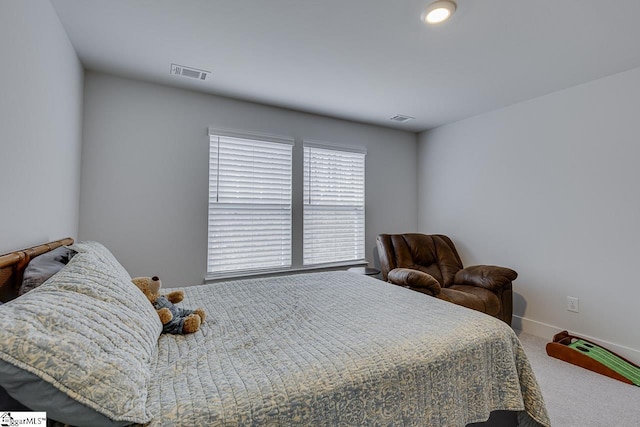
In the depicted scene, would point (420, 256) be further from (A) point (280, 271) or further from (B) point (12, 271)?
(B) point (12, 271)

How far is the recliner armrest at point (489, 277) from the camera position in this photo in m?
2.81

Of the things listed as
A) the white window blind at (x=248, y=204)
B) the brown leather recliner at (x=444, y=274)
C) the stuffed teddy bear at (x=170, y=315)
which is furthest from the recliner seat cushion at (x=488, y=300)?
the stuffed teddy bear at (x=170, y=315)

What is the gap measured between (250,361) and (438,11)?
2.10 metres

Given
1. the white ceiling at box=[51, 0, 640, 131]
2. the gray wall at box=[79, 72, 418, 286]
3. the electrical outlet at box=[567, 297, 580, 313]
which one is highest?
the white ceiling at box=[51, 0, 640, 131]

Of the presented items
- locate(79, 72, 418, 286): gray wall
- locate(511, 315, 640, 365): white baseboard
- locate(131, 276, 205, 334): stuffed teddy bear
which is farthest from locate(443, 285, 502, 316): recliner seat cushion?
locate(79, 72, 418, 286): gray wall

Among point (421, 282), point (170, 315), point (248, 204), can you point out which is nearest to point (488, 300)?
point (421, 282)

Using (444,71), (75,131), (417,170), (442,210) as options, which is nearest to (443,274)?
(442,210)

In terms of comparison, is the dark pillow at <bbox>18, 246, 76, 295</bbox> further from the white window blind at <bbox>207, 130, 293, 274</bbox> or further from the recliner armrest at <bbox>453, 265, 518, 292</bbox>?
the recliner armrest at <bbox>453, 265, 518, 292</bbox>

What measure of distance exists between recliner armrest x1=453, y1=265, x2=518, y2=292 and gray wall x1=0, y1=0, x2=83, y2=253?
348 cm

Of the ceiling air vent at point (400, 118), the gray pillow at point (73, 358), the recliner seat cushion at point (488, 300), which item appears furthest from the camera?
the ceiling air vent at point (400, 118)

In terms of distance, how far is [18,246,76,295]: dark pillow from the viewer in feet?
3.58

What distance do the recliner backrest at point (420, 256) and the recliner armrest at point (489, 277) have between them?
314 mm

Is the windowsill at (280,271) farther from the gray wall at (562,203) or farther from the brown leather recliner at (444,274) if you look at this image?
the gray wall at (562,203)

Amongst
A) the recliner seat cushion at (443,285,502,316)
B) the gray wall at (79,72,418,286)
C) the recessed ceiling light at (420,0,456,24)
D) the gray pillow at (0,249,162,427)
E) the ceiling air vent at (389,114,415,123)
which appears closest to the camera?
the gray pillow at (0,249,162,427)
